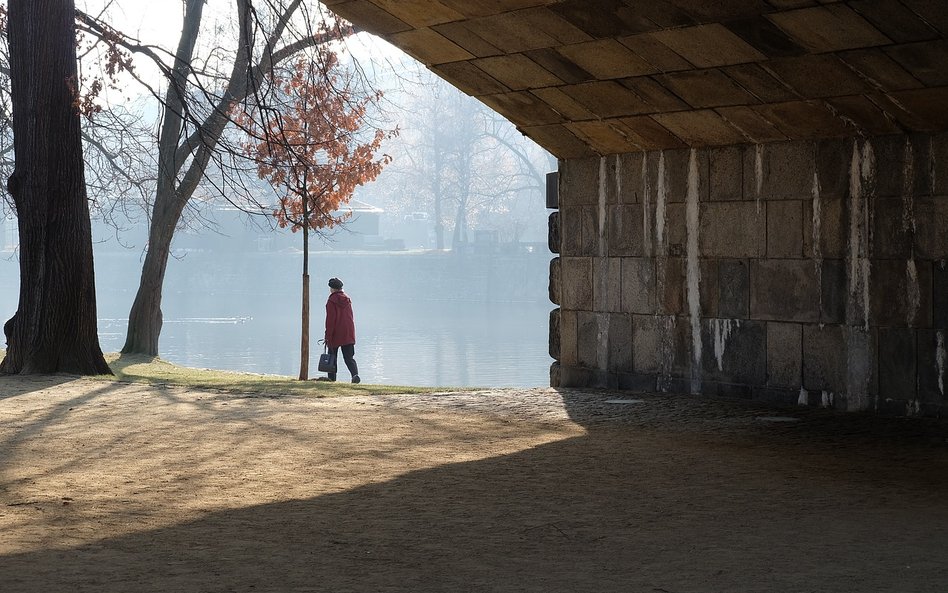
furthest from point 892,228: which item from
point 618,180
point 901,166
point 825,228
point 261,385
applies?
Result: point 261,385

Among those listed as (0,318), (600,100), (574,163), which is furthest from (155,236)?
(0,318)

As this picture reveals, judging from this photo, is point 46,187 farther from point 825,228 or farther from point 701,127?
point 825,228

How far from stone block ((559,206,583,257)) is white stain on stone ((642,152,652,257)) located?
2.53 feet

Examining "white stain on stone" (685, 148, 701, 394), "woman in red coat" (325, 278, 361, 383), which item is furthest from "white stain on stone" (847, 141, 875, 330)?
"woman in red coat" (325, 278, 361, 383)

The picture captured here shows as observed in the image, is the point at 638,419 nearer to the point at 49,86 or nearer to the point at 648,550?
the point at 648,550

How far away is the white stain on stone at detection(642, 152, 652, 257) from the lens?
32.8 ft

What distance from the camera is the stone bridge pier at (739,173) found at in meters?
7.48

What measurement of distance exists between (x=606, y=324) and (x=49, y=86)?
21.5ft

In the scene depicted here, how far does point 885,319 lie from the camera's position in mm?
8320

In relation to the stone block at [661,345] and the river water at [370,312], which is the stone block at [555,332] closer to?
the stone block at [661,345]

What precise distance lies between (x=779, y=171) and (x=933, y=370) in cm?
190

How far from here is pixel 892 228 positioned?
27.1 ft

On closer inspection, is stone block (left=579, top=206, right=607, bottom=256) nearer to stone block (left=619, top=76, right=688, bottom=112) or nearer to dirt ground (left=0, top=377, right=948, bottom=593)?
dirt ground (left=0, top=377, right=948, bottom=593)

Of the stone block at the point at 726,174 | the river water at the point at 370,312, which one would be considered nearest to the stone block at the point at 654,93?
the stone block at the point at 726,174
